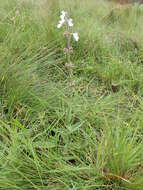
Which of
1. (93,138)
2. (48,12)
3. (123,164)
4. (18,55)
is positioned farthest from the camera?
(48,12)

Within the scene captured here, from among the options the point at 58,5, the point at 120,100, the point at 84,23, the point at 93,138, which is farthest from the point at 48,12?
the point at 93,138

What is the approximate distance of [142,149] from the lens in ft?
3.91

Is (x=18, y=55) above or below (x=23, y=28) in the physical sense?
below

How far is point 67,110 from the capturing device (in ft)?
4.91

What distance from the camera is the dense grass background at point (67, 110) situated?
1.11 m

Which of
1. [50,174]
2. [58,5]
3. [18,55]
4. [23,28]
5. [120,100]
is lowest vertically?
[50,174]

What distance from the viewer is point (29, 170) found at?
1.12 m

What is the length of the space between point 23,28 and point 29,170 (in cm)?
147

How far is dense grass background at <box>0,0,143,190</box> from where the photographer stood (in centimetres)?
111

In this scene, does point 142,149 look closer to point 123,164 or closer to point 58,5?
point 123,164

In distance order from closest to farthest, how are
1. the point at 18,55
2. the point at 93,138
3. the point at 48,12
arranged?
the point at 93,138 → the point at 18,55 → the point at 48,12

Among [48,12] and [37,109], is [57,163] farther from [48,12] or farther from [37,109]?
[48,12]

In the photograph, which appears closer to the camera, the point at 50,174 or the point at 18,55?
the point at 50,174

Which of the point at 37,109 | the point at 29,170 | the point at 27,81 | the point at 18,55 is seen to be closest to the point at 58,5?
the point at 18,55
